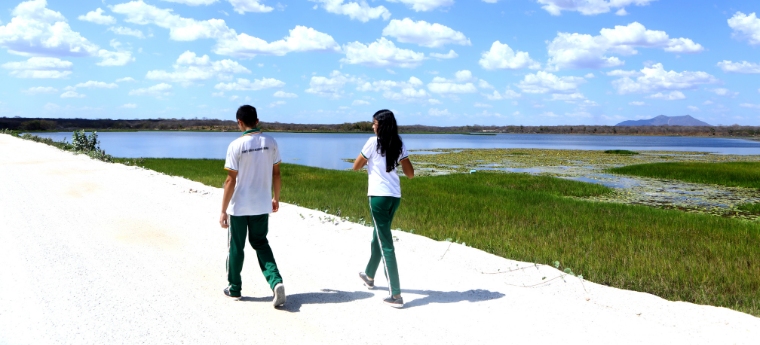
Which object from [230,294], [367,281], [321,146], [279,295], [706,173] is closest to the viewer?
[279,295]

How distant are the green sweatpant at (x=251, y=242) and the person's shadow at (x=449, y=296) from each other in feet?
4.56

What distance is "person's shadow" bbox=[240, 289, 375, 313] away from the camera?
5.84m

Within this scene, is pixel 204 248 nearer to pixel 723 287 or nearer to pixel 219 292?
pixel 219 292

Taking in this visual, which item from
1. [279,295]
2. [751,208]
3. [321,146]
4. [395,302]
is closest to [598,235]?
[395,302]

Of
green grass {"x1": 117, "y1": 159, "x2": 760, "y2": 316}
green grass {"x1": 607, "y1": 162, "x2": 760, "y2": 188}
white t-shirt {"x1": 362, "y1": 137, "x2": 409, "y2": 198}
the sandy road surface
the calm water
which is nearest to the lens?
the sandy road surface

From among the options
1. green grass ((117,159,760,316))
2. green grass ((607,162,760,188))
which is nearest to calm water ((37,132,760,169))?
green grass ((607,162,760,188))

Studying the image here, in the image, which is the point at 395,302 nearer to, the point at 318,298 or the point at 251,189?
the point at 318,298

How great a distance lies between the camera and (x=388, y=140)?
5.58 meters

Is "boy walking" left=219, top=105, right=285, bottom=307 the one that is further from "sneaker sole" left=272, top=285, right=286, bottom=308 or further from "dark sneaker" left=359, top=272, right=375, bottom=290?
"dark sneaker" left=359, top=272, right=375, bottom=290

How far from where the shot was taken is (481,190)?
63.4ft

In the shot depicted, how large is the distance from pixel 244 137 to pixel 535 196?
14.0m

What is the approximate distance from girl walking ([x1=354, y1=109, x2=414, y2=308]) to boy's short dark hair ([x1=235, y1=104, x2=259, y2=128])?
108 cm

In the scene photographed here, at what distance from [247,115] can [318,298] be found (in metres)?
2.04

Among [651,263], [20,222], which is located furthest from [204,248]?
[651,263]
